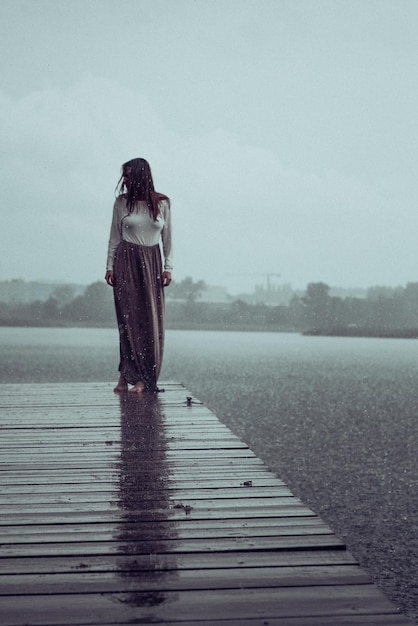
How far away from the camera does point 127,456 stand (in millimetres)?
3080

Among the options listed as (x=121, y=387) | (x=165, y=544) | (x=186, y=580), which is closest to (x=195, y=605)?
(x=186, y=580)

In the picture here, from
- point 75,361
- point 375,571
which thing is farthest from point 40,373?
point 375,571

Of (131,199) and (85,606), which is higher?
(131,199)

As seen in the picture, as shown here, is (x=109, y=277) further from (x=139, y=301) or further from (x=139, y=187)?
(x=139, y=187)

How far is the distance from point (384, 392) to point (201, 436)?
17.5m

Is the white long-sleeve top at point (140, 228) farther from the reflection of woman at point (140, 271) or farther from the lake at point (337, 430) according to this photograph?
the lake at point (337, 430)

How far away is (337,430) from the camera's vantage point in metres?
14.8

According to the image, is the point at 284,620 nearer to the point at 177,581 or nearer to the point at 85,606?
the point at 177,581

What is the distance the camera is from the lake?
8.32 m

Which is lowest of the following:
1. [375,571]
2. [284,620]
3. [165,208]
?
[375,571]

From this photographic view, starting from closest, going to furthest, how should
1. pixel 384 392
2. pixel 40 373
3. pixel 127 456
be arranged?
pixel 127 456, pixel 384 392, pixel 40 373

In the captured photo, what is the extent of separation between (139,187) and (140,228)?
0.29 meters

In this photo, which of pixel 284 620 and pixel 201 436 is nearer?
pixel 284 620

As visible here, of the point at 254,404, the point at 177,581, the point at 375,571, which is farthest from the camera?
the point at 254,404
